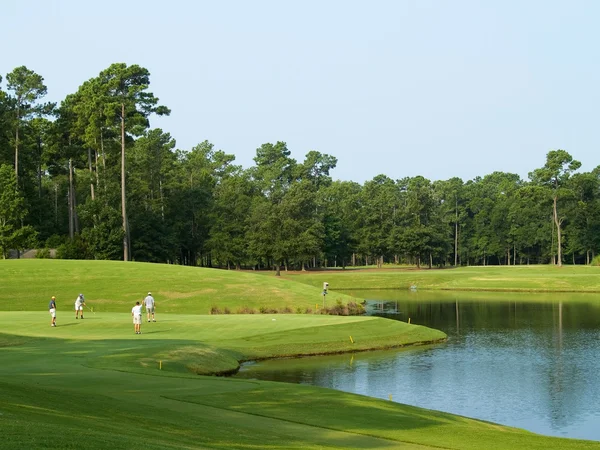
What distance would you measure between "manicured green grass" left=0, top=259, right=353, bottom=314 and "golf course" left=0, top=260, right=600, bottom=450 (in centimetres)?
17

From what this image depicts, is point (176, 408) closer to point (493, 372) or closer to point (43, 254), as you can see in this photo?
point (493, 372)

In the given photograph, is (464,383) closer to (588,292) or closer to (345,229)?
(588,292)

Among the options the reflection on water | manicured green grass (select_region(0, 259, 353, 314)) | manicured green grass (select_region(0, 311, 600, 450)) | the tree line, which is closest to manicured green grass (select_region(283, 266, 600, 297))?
the tree line

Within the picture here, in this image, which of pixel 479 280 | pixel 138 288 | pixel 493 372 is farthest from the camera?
pixel 479 280

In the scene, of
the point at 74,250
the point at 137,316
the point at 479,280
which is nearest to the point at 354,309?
the point at 137,316

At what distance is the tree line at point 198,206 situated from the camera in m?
95.7

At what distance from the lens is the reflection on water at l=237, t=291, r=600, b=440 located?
91.6ft

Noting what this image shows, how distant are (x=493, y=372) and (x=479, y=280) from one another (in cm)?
7343

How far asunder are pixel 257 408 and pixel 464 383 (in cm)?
1445

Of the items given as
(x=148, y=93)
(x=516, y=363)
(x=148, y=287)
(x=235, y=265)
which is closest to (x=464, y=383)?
(x=516, y=363)

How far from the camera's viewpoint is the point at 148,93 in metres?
96.4

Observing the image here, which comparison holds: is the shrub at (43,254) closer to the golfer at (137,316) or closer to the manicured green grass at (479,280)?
the manicured green grass at (479,280)

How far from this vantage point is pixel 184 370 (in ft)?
107

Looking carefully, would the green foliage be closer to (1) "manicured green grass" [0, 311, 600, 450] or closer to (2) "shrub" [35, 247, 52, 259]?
(2) "shrub" [35, 247, 52, 259]
